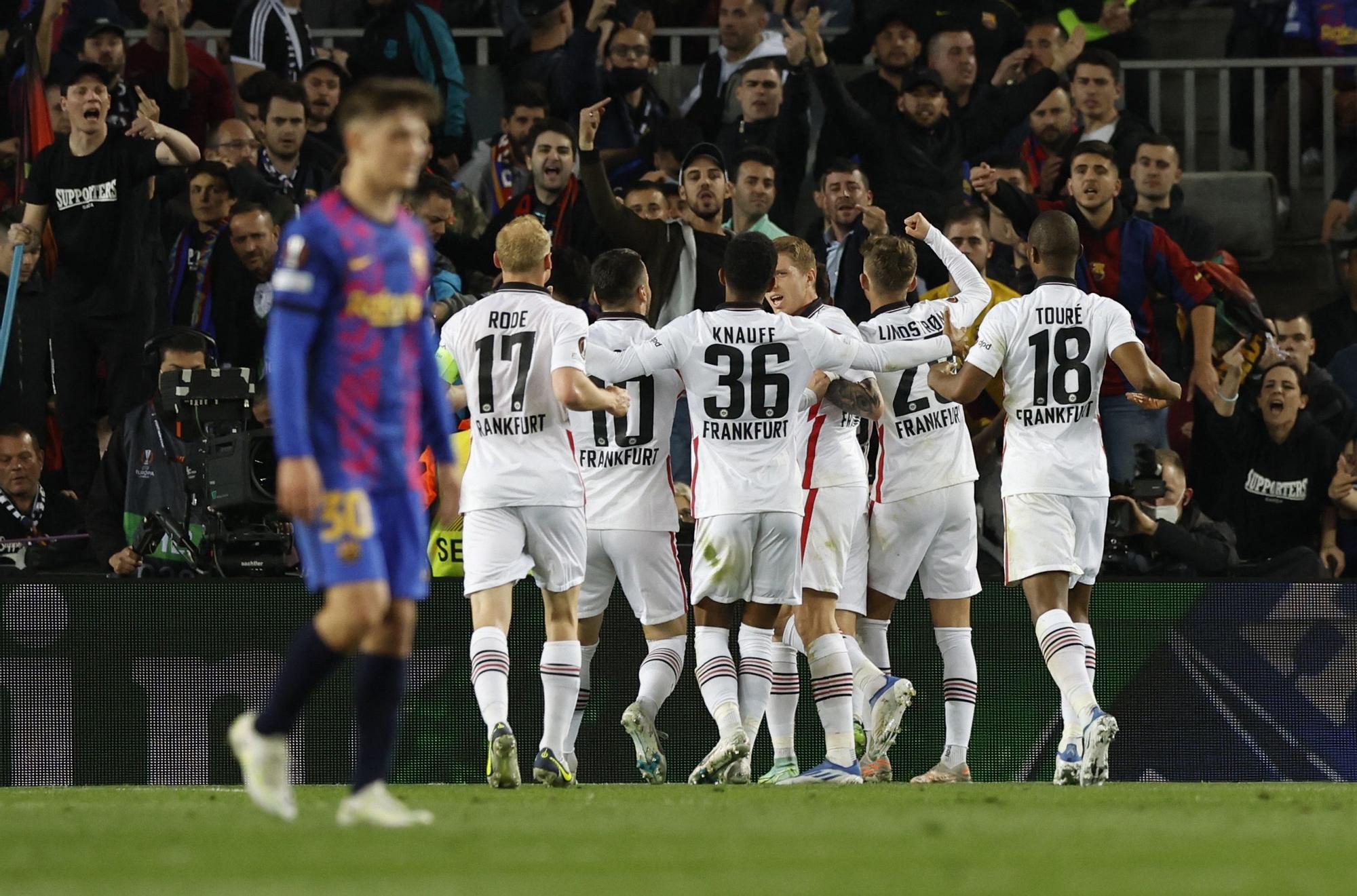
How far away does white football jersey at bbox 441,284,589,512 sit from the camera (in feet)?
28.6

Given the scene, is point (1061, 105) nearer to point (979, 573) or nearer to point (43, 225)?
point (979, 573)

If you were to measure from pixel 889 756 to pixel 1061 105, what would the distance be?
5187 mm

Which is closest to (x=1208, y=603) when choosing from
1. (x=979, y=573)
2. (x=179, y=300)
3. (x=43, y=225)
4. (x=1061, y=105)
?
(x=979, y=573)

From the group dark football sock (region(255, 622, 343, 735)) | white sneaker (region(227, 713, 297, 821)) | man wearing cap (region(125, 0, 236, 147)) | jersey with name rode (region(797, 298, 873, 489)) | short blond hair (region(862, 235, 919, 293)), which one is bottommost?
white sneaker (region(227, 713, 297, 821))

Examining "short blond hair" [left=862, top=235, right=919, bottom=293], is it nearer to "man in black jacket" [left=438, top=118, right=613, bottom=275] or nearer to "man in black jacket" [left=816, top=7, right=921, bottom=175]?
"man in black jacket" [left=438, top=118, right=613, bottom=275]

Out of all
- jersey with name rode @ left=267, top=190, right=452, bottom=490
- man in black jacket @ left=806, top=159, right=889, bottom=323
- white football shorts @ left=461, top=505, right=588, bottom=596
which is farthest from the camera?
man in black jacket @ left=806, top=159, right=889, bottom=323

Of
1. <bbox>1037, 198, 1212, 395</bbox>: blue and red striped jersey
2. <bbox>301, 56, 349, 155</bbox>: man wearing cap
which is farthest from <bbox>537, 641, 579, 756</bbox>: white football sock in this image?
<bbox>301, 56, 349, 155</bbox>: man wearing cap

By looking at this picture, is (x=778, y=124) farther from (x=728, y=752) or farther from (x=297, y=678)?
(x=297, y=678)

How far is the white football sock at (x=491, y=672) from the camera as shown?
8406mm

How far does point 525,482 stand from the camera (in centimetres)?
870

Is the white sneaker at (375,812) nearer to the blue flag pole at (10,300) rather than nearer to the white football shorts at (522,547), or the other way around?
the white football shorts at (522,547)

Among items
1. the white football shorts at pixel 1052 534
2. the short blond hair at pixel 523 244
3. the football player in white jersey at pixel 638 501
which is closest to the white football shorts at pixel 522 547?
the football player in white jersey at pixel 638 501

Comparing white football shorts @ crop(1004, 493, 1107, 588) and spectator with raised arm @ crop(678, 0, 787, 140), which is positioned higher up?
spectator with raised arm @ crop(678, 0, 787, 140)

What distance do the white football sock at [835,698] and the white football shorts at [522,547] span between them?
3.91 ft
